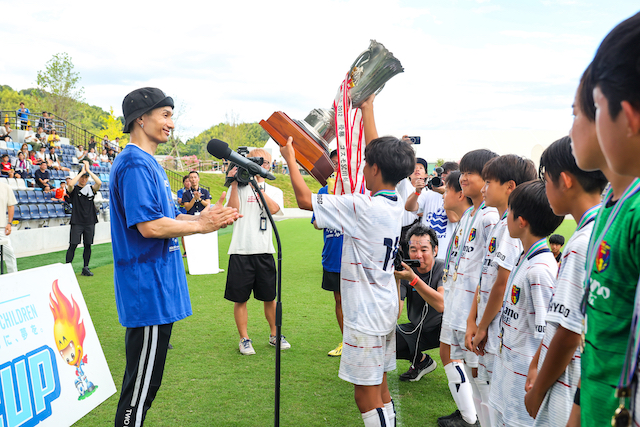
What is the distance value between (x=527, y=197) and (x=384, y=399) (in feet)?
4.84

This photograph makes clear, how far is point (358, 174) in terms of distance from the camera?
105 inches

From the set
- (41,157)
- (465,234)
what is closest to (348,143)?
(465,234)

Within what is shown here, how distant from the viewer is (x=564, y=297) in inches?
57.9

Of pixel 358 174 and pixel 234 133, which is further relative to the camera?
pixel 234 133

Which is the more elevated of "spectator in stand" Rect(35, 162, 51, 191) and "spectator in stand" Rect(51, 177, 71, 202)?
"spectator in stand" Rect(35, 162, 51, 191)

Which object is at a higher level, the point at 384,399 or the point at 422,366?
the point at 384,399

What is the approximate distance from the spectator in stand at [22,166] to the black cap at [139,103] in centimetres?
1661

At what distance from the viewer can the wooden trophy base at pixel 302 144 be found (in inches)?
95.3

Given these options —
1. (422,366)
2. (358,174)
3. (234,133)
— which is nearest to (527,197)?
(358,174)

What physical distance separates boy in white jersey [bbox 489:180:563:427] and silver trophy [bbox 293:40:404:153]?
0.95 m

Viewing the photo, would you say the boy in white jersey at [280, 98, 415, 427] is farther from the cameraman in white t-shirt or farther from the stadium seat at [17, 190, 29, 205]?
the stadium seat at [17, 190, 29, 205]

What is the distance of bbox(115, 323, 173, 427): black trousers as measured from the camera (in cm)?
245

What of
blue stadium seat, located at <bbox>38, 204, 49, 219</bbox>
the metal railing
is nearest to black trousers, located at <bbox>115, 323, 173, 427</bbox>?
blue stadium seat, located at <bbox>38, 204, 49, 219</bbox>

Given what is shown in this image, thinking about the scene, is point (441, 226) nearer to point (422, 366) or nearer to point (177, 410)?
point (422, 366)
